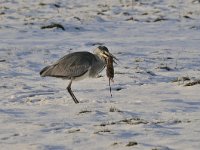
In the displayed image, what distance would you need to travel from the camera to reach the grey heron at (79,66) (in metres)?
9.81

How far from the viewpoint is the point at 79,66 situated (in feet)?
32.2

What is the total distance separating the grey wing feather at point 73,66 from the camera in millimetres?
9805

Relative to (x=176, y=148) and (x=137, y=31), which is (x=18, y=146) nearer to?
(x=176, y=148)

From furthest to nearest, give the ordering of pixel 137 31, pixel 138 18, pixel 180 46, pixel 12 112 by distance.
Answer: pixel 138 18 → pixel 137 31 → pixel 180 46 → pixel 12 112

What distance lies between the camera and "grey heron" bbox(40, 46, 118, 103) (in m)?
9.81

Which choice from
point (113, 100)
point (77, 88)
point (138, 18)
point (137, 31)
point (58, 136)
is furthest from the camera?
point (138, 18)

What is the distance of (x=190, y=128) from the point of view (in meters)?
7.40

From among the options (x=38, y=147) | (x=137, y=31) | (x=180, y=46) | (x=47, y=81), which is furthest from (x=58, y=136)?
(x=137, y=31)

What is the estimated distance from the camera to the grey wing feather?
9.80 m

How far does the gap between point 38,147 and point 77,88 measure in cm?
453

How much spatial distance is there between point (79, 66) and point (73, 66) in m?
0.10

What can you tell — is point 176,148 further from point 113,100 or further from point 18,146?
point 113,100

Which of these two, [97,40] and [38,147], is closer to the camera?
[38,147]

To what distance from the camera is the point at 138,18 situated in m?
22.6
